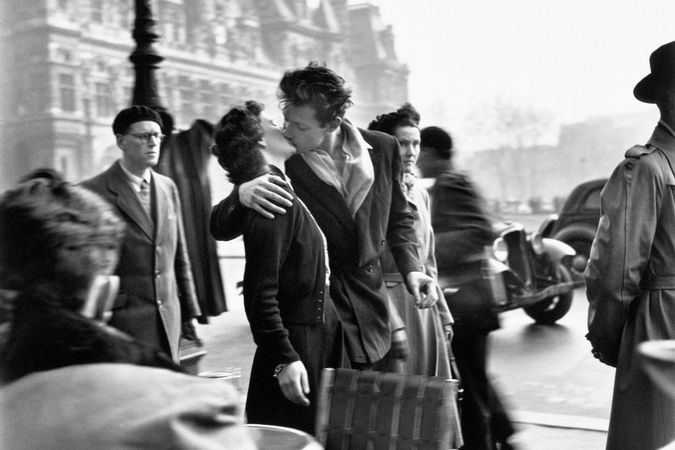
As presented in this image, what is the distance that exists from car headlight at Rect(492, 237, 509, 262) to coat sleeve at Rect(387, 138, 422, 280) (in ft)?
19.8

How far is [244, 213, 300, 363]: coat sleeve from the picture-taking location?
280 centimetres

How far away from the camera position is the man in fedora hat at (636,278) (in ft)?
10.4

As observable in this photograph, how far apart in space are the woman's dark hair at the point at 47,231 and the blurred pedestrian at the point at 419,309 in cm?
251

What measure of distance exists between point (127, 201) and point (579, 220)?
9.55 metres

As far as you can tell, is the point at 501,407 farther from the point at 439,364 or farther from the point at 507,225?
the point at 507,225

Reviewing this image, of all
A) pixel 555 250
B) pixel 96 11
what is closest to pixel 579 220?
pixel 555 250

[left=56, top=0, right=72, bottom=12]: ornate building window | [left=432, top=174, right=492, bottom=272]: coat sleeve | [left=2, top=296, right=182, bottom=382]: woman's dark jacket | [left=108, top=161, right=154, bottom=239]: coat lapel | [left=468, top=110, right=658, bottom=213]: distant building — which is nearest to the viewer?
[left=2, top=296, right=182, bottom=382]: woman's dark jacket

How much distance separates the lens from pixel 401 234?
12.8 ft

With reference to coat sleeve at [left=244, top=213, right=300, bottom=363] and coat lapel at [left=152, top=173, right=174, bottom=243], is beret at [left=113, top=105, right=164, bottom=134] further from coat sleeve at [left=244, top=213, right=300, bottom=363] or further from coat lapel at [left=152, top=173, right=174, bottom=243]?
coat sleeve at [left=244, top=213, right=300, bottom=363]

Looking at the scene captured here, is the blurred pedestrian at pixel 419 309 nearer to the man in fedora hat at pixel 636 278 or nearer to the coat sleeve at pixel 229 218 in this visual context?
the man in fedora hat at pixel 636 278

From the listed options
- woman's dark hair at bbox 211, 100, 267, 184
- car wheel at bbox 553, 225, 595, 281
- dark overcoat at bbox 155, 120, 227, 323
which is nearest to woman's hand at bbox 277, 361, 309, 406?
woman's dark hair at bbox 211, 100, 267, 184

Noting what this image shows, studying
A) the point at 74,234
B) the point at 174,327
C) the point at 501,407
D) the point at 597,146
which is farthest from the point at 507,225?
the point at 597,146

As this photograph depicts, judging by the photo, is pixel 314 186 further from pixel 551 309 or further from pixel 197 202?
pixel 551 309

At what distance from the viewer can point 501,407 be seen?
15.1ft
